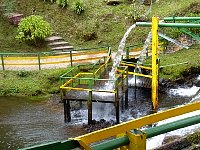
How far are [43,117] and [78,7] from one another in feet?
35.2

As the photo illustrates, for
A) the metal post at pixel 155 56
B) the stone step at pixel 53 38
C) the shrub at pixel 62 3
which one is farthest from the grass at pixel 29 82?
the shrub at pixel 62 3

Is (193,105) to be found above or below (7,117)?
above

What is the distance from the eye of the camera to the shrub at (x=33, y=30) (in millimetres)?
20516

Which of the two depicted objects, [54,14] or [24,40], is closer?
[24,40]

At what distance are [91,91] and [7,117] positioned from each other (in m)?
3.39

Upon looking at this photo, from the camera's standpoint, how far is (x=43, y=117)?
44.8 ft

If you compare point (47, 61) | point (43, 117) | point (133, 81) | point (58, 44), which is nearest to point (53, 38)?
point (58, 44)

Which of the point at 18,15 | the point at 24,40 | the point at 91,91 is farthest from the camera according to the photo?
the point at 18,15

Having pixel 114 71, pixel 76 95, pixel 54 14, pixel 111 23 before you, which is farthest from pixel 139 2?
pixel 76 95

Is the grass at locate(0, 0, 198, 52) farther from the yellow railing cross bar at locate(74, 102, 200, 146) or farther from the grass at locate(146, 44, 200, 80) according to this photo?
the yellow railing cross bar at locate(74, 102, 200, 146)

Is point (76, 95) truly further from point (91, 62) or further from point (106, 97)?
point (91, 62)

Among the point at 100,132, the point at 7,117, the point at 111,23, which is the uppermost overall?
the point at 111,23

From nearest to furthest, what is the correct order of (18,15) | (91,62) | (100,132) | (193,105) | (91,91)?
(100,132), (193,105), (91,91), (91,62), (18,15)

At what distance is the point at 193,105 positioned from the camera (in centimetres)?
361
